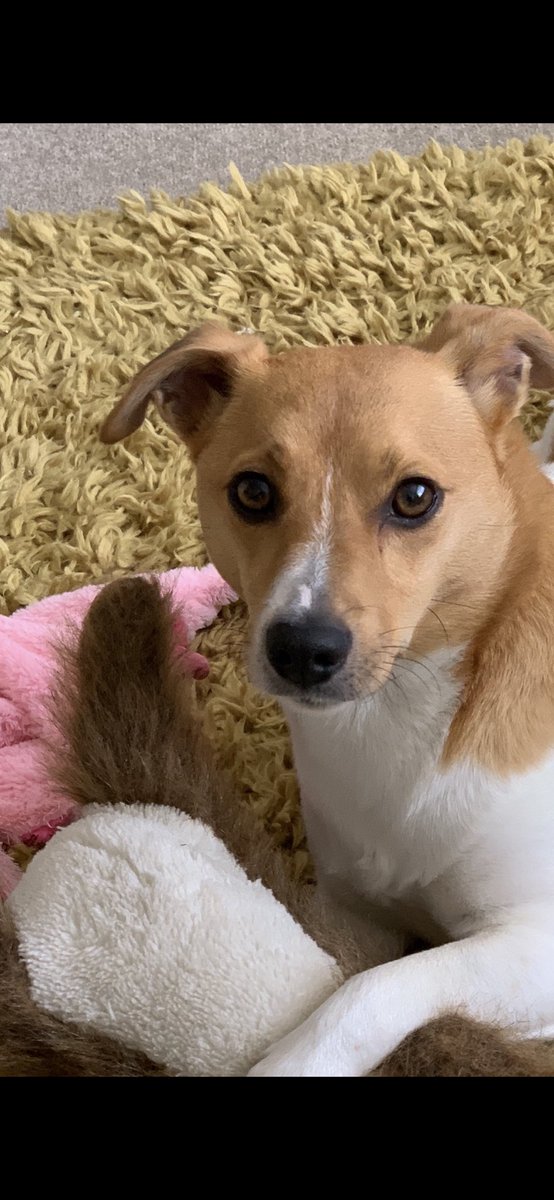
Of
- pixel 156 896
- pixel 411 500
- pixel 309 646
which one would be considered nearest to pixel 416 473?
pixel 411 500

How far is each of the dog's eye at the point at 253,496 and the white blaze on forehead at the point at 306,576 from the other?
120 mm

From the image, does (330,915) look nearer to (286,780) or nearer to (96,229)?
(286,780)

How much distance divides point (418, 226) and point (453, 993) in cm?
227

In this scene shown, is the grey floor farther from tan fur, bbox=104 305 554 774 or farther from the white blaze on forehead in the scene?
the white blaze on forehead

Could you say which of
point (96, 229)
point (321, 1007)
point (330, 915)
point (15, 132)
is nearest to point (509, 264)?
point (96, 229)

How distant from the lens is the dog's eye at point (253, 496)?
1656mm

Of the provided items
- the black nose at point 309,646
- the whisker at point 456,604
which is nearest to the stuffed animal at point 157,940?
the black nose at point 309,646

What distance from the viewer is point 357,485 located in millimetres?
1578

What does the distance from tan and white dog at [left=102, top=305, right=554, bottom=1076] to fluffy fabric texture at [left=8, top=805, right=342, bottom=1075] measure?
0.07 meters

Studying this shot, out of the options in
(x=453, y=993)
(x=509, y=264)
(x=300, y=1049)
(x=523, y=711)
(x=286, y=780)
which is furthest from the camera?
(x=509, y=264)

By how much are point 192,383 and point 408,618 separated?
66cm

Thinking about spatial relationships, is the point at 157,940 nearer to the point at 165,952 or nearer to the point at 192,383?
the point at 165,952

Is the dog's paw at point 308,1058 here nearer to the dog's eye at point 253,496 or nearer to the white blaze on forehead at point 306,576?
the white blaze on forehead at point 306,576

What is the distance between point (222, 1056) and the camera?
55.1 inches
